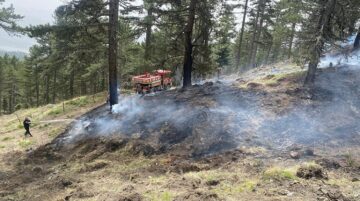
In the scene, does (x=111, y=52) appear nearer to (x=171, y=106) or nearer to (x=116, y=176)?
(x=171, y=106)

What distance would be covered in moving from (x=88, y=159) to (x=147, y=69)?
47.1 feet

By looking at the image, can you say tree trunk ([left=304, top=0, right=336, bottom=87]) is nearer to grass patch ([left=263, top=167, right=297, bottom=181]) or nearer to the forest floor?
the forest floor

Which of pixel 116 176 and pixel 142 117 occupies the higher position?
pixel 142 117

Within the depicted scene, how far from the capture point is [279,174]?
1169 centimetres

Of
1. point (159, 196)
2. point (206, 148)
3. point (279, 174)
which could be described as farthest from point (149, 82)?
point (279, 174)

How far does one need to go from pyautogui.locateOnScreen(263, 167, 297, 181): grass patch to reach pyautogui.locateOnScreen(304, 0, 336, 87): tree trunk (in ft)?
26.2

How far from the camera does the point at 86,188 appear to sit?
12453 millimetres

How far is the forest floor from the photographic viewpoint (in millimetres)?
11461

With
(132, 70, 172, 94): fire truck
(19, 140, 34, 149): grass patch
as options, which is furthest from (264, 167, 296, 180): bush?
(19, 140, 34, 149): grass patch

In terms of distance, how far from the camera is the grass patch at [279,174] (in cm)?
1149

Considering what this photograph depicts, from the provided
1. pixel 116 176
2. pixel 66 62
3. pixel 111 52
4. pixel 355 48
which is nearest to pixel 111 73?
pixel 111 52

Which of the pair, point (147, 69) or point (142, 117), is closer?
point (142, 117)

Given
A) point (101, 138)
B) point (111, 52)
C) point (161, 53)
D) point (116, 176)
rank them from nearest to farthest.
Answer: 1. point (116, 176)
2. point (101, 138)
3. point (111, 52)
4. point (161, 53)

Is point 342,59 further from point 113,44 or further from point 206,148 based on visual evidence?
point 113,44
